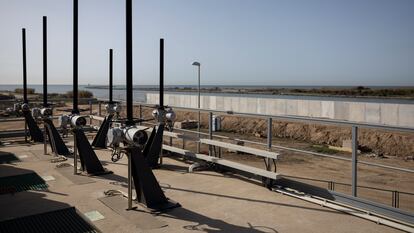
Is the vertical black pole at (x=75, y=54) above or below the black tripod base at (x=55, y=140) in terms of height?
above

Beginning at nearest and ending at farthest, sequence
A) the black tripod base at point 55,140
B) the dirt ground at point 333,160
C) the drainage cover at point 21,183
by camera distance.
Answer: the drainage cover at point 21,183, the black tripod base at point 55,140, the dirt ground at point 333,160

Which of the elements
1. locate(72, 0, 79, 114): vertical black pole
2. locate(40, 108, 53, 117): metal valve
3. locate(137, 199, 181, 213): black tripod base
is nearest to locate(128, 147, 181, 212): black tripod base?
locate(137, 199, 181, 213): black tripod base

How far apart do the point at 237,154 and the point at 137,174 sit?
1069 cm

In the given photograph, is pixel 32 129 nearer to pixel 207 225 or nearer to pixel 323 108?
pixel 207 225

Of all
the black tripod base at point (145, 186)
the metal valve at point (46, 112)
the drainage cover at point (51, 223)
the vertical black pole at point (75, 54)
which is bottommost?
the drainage cover at point (51, 223)

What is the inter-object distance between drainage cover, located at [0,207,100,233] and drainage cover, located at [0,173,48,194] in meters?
1.28

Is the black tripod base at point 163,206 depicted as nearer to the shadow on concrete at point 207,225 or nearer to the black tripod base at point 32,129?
the shadow on concrete at point 207,225

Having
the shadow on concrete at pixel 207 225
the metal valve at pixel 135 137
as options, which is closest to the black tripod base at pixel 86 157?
the metal valve at pixel 135 137

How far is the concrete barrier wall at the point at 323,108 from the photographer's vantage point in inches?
888

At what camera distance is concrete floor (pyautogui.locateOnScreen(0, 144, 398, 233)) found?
409 cm

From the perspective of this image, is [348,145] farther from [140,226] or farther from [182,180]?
[140,226]

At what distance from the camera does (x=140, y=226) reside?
4.12m

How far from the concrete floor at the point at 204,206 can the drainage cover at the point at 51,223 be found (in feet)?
0.51

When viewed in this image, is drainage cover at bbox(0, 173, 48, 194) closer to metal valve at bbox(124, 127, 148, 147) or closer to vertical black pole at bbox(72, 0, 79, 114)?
vertical black pole at bbox(72, 0, 79, 114)
